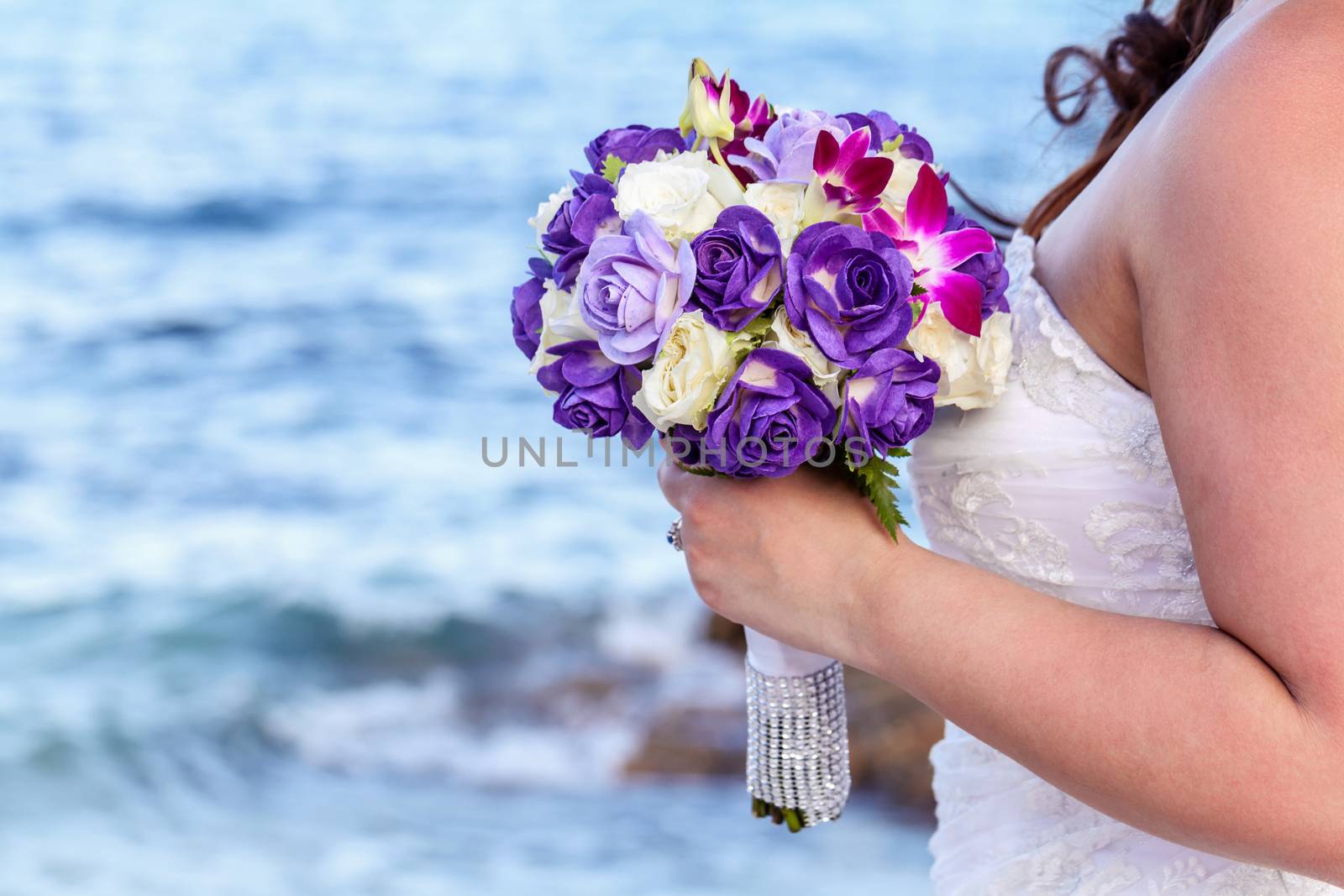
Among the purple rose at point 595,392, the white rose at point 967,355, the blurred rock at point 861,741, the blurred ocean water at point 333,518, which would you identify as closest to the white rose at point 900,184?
the white rose at point 967,355

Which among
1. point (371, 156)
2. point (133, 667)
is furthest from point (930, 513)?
point (371, 156)

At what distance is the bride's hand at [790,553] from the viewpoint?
50.5 inches

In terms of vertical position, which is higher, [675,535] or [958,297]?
[958,297]

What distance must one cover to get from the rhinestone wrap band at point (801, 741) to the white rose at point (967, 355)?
0.49 metres

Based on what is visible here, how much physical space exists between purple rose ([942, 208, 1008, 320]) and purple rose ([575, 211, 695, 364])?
294 mm

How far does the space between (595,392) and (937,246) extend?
38cm

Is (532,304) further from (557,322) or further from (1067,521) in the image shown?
(1067,521)

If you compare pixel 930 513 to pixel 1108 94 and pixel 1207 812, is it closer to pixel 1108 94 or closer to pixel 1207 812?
pixel 1207 812

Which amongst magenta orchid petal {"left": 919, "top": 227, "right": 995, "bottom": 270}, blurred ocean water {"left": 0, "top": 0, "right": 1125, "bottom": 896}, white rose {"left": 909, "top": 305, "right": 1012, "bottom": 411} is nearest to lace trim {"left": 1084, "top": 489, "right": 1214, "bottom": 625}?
white rose {"left": 909, "top": 305, "right": 1012, "bottom": 411}

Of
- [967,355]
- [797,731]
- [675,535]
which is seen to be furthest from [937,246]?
[797,731]

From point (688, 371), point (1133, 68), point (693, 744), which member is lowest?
point (693, 744)

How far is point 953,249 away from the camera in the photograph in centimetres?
125

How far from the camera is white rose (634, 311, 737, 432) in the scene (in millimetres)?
1179

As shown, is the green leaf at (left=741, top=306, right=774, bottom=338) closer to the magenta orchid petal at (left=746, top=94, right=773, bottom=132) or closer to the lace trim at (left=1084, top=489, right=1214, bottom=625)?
the magenta orchid petal at (left=746, top=94, right=773, bottom=132)
